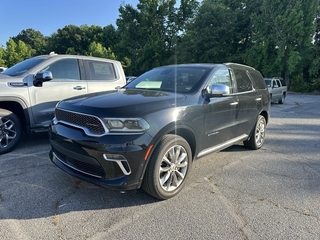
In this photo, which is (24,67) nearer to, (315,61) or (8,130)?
(8,130)

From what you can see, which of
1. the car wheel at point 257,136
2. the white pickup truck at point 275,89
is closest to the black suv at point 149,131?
the car wheel at point 257,136

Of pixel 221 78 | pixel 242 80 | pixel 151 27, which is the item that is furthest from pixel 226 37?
pixel 221 78

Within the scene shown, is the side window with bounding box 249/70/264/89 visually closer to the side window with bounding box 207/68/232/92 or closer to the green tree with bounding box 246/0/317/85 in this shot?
the side window with bounding box 207/68/232/92

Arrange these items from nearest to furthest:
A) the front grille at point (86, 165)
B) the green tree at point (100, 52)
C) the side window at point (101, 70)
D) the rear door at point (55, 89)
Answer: the front grille at point (86, 165) → the rear door at point (55, 89) → the side window at point (101, 70) → the green tree at point (100, 52)

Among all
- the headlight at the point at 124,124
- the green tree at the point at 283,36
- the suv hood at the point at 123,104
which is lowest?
the headlight at the point at 124,124

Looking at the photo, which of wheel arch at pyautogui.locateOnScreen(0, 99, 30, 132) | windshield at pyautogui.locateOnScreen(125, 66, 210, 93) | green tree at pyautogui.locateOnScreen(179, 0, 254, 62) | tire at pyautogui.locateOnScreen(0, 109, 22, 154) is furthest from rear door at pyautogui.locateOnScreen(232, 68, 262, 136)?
green tree at pyautogui.locateOnScreen(179, 0, 254, 62)

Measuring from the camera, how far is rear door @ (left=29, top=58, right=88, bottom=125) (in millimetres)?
4770

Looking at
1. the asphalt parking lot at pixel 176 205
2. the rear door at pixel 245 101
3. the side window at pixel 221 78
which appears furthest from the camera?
the rear door at pixel 245 101

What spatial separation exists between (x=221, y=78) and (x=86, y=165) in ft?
8.32

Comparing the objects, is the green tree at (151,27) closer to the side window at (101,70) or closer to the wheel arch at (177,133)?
the side window at (101,70)

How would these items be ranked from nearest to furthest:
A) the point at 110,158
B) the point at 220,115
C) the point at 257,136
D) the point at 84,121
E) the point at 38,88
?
1. the point at 110,158
2. the point at 84,121
3. the point at 220,115
4. the point at 38,88
5. the point at 257,136

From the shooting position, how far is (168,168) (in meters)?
3.03

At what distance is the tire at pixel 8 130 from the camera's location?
14.4 ft

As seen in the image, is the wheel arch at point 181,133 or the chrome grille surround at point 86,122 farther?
the wheel arch at point 181,133
